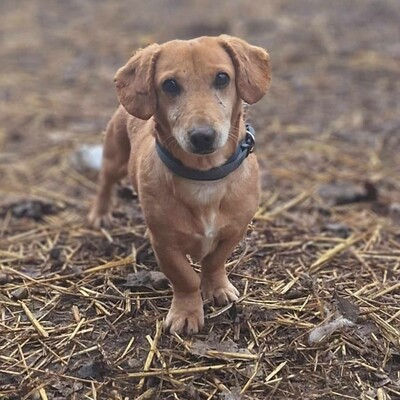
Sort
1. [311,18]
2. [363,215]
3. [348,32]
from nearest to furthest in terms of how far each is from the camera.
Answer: [363,215]
[348,32]
[311,18]

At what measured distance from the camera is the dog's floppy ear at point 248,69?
313cm

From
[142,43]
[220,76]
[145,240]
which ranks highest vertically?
[220,76]

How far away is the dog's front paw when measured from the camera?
10.8 feet

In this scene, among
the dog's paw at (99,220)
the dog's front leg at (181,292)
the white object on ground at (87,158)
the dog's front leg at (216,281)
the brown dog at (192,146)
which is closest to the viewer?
the brown dog at (192,146)

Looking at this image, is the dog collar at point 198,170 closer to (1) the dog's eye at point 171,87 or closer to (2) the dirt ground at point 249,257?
(1) the dog's eye at point 171,87

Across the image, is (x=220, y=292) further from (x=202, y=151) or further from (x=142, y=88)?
(x=142, y=88)

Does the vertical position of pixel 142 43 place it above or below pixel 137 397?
below

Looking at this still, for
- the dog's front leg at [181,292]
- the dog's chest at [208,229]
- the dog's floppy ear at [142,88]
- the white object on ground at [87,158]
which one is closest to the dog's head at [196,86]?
the dog's floppy ear at [142,88]

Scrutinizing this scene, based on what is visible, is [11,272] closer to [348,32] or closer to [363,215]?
[363,215]

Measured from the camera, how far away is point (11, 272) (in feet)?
13.1

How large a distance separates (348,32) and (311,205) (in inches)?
181

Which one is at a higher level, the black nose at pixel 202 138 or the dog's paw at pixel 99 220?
the black nose at pixel 202 138

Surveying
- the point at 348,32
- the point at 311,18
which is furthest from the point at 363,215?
the point at 311,18

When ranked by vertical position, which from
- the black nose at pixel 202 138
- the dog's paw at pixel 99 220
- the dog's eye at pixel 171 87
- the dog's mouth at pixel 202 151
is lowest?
the dog's paw at pixel 99 220
